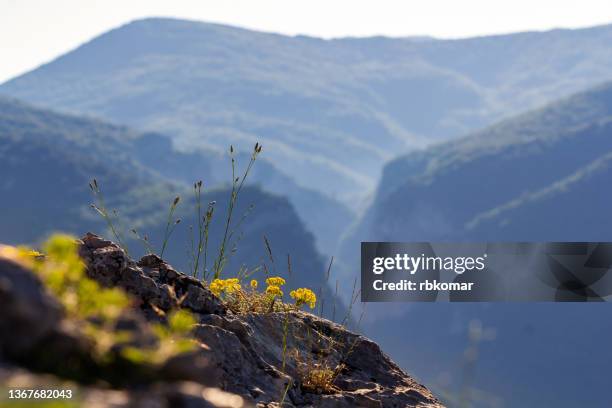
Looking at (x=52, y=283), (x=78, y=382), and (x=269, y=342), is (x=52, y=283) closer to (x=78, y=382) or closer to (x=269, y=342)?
(x=78, y=382)

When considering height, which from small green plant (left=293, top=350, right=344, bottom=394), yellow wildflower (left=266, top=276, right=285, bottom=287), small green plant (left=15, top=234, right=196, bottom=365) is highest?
yellow wildflower (left=266, top=276, right=285, bottom=287)

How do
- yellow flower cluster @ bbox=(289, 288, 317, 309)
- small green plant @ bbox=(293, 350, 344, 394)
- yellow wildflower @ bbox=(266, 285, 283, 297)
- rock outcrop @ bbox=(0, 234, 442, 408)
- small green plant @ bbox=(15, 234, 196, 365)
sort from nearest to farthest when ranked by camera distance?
rock outcrop @ bbox=(0, 234, 442, 408), small green plant @ bbox=(15, 234, 196, 365), small green plant @ bbox=(293, 350, 344, 394), yellow flower cluster @ bbox=(289, 288, 317, 309), yellow wildflower @ bbox=(266, 285, 283, 297)

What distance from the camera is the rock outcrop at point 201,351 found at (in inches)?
102

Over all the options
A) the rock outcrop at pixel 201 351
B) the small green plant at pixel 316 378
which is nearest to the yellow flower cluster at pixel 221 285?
the rock outcrop at pixel 201 351

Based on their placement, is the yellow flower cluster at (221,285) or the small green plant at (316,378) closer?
the small green plant at (316,378)

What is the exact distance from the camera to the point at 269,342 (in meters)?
6.85

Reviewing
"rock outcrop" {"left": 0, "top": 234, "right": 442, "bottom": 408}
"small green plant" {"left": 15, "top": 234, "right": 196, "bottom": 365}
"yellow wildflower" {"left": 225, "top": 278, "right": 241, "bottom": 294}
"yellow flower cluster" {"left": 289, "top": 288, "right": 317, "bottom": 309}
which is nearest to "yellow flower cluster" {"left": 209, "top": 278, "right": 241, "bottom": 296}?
"yellow wildflower" {"left": 225, "top": 278, "right": 241, "bottom": 294}

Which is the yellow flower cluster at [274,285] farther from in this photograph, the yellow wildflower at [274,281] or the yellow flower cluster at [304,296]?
the yellow flower cluster at [304,296]

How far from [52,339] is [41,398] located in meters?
0.32

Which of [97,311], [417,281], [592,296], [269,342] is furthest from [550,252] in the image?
[97,311]

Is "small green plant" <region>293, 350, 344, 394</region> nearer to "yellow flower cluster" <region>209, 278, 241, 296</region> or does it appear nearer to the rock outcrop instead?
the rock outcrop

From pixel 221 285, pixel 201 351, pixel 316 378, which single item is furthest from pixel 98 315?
pixel 221 285

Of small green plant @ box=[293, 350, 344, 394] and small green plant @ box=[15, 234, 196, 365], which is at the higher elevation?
small green plant @ box=[293, 350, 344, 394]

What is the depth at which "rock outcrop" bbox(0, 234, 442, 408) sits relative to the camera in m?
2.59
